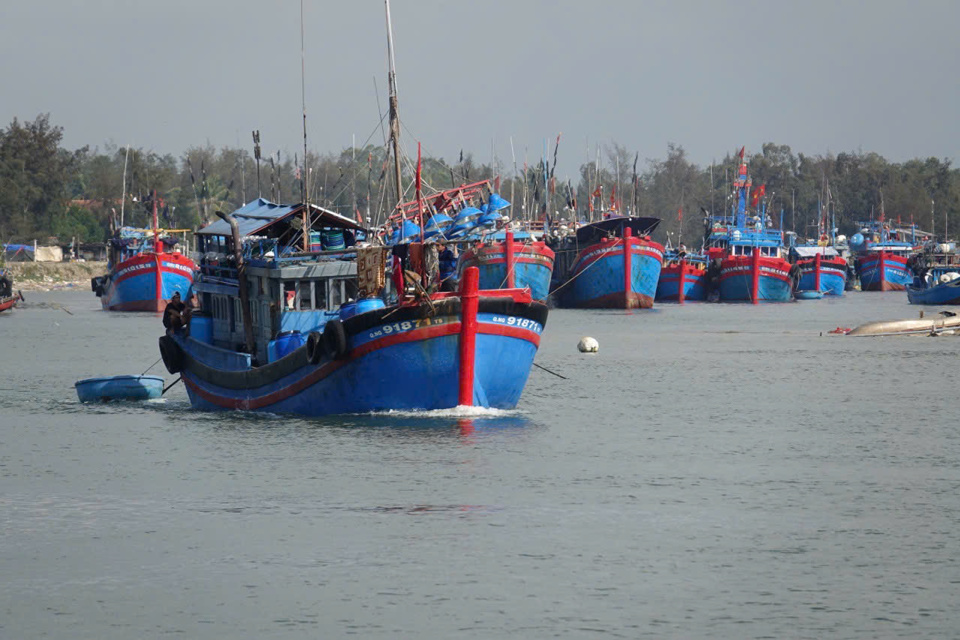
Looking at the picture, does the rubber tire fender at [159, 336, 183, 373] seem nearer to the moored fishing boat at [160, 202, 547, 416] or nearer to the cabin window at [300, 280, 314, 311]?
the moored fishing boat at [160, 202, 547, 416]

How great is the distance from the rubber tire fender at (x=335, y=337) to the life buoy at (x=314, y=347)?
0.22 m

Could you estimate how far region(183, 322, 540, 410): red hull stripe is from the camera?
2855 centimetres

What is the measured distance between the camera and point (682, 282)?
111188 millimetres

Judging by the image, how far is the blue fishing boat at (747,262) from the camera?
106625mm

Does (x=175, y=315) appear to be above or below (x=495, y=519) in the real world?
above

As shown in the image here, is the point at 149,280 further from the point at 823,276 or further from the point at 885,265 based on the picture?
the point at 885,265

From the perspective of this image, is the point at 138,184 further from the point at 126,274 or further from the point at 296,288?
the point at 296,288

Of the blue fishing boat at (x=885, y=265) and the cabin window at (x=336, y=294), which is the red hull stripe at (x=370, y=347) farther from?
the blue fishing boat at (x=885, y=265)

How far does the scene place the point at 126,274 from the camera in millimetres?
88625

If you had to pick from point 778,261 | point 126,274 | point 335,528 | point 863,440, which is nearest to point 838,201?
point 778,261

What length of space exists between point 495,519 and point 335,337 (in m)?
7.67

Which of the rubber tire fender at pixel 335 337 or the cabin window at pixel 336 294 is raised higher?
the cabin window at pixel 336 294

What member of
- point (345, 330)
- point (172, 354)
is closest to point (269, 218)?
point (172, 354)

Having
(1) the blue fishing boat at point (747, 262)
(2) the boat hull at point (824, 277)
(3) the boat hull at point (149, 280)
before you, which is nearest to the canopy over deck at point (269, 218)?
(3) the boat hull at point (149, 280)
